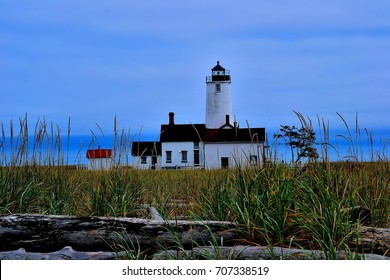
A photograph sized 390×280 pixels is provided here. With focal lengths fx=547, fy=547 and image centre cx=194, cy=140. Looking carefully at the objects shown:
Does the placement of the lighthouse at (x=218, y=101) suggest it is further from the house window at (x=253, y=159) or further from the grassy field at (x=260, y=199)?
the house window at (x=253, y=159)

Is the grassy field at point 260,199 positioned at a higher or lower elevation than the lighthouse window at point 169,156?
lower

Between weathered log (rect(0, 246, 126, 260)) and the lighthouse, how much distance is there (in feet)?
117

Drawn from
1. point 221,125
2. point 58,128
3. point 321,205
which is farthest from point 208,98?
point 321,205

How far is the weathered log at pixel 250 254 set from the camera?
13.8 feet

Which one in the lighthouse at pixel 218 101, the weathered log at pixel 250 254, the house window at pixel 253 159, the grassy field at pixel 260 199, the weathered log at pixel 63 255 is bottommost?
the weathered log at pixel 63 255

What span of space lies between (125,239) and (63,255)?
0.61 m

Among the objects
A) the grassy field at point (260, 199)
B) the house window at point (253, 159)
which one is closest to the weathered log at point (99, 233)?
the grassy field at point (260, 199)

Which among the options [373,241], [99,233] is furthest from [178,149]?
[373,241]

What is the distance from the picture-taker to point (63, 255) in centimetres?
502

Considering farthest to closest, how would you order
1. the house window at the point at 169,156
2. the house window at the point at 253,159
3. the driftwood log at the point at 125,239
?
the house window at the point at 169,156 < the house window at the point at 253,159 < the driftwood log at the point at 125,239

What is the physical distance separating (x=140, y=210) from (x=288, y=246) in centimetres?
235

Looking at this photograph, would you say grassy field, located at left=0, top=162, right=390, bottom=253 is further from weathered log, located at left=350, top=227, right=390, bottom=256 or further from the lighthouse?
the lighthouse
